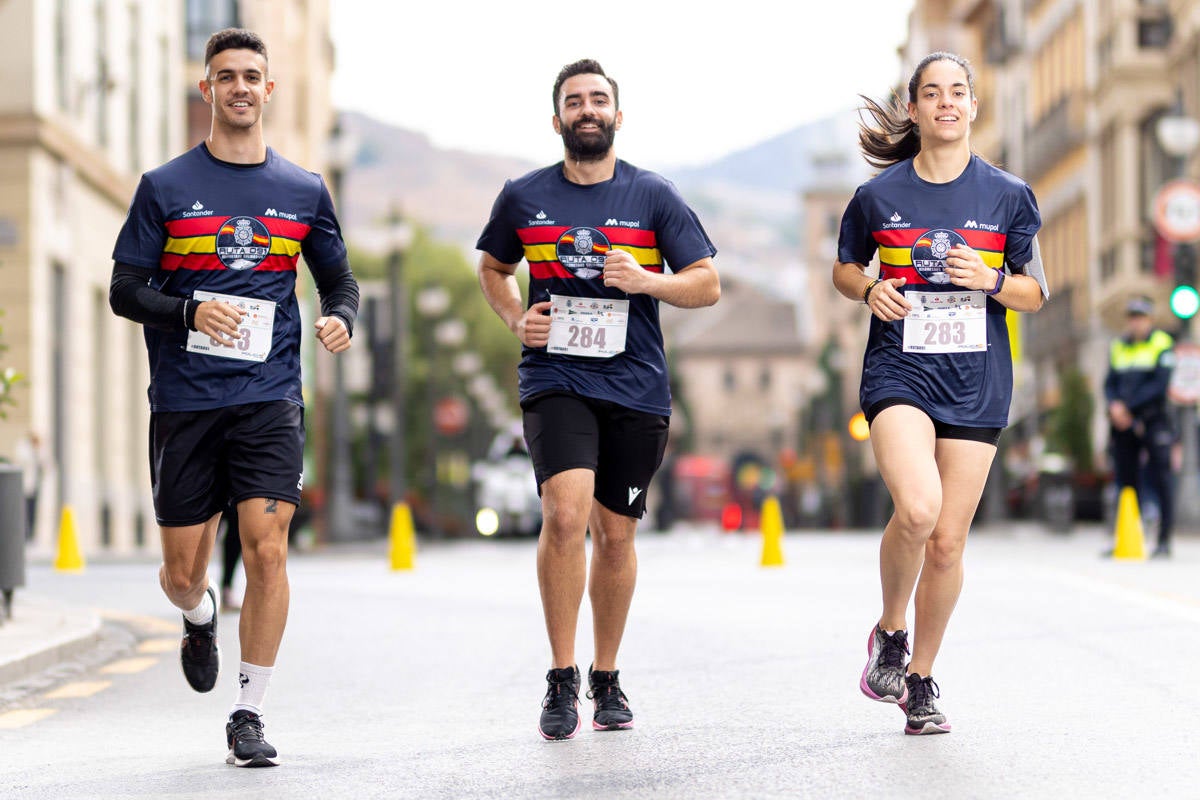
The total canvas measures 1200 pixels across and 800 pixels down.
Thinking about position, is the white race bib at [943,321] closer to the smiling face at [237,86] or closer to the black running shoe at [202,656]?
the smiling face at [237,86]

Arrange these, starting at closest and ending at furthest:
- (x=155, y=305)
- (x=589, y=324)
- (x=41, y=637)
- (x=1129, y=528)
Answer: (x=155, y=305), (x=589, y=324), (x=41, y=637), (x=1129, y=528)

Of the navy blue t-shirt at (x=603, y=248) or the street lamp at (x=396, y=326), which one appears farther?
the street lamp at (x=396, y=326)

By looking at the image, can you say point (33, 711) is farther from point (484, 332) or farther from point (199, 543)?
point (484, 332)

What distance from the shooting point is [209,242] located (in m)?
7.51

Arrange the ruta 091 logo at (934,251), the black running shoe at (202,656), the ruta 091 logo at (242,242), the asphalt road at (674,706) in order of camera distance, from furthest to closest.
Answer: the black running shoe at (202,656) → the ruta 091 logo at (934,251) → the ruta 091 logo at (242,242) → the asphalt road at (674,706)

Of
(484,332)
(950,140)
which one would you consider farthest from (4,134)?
(484,332)

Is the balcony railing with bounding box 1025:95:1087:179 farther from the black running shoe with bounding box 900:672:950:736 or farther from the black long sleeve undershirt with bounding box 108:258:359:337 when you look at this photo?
the black long sleeve undershirt with bounding box 108:258:359:337

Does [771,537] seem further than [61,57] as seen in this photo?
No

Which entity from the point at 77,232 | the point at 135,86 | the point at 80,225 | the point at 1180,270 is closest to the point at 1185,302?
the point at 1180,270

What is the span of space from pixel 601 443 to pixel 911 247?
1.23m

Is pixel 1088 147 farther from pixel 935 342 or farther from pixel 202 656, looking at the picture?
pixel 202 656

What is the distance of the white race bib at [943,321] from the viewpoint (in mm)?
7695

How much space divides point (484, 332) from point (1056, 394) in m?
39.6

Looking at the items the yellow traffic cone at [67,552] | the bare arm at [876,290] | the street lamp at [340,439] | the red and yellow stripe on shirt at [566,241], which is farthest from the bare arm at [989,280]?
the street lamp at [340,439]
